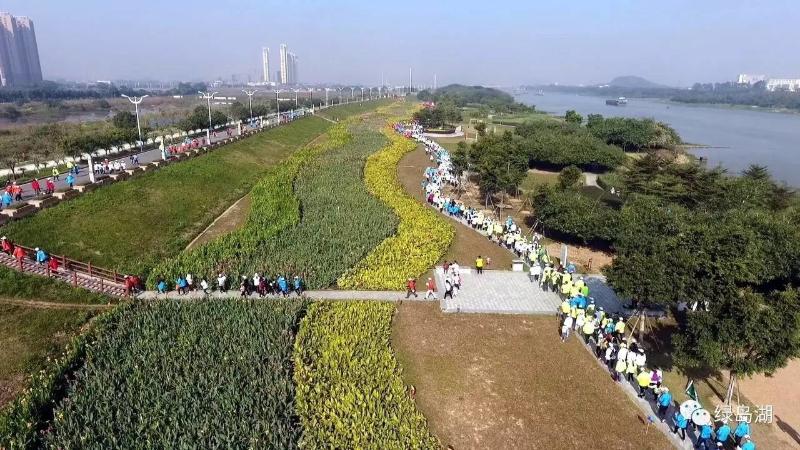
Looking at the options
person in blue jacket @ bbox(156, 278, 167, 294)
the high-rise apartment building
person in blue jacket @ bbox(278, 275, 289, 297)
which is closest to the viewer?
person in blue jacket @ bbox(156, 278, 167, 294)

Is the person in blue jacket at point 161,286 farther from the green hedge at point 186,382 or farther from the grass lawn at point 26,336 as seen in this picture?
the grass lawn at point 26,336

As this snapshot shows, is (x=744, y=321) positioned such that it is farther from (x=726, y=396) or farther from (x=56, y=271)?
(x=56, y=271)

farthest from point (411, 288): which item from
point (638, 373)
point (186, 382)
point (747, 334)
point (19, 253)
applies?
point (19, 253)

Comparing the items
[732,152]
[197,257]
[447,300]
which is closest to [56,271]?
[197,257]

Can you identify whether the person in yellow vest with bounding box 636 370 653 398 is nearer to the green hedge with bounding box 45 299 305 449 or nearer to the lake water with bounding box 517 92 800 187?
the green hedge with bounding box 45 299 305 449

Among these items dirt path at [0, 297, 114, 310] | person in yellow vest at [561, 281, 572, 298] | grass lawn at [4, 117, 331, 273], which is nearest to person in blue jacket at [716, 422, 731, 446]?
person in yellow vest at [561, 281, 572, 298]

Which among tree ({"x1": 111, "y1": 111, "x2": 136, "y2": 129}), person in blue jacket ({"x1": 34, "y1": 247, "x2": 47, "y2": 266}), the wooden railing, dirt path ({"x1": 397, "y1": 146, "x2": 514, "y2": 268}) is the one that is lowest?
dirt path ({"x1": 397, "y1": 146, "x2": 514, "y2": 268})

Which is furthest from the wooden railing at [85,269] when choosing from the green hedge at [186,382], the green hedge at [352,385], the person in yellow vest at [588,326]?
the person in yellow vest at [588,326]

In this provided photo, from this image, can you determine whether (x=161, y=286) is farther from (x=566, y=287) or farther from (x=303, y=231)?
(x=566, y=287)
